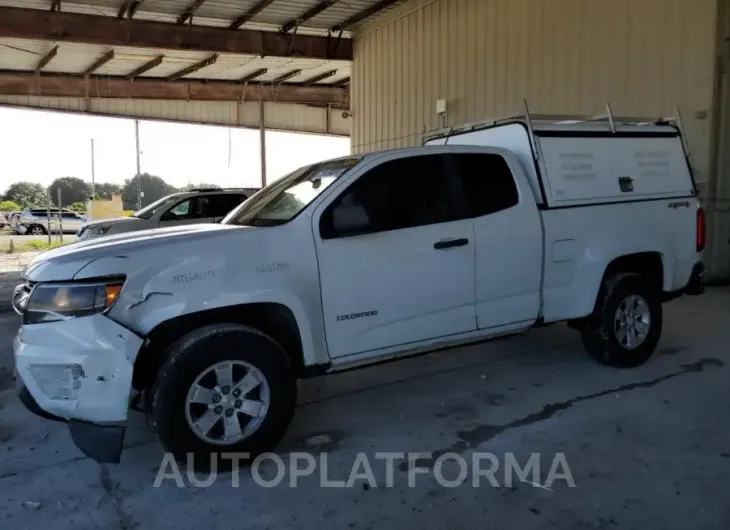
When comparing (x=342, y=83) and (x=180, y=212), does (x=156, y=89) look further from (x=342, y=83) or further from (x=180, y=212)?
(x=180, y=212)

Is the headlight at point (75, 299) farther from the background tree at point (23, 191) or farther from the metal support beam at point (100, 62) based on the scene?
the background tree at point (23, 191)

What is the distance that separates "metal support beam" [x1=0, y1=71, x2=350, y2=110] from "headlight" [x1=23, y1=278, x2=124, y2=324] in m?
16.1

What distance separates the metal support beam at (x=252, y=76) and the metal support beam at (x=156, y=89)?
228mm

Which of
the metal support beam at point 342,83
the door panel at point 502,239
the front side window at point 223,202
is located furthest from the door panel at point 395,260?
the metal support beam at point 342,83

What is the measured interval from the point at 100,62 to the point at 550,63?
1133 centimetres

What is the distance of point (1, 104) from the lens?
19.6m

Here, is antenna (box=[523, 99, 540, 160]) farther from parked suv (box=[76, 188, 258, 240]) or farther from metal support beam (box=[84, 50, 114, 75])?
metal support beam (box=[84, 50, 114, 75])

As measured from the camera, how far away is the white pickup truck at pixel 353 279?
3.39 meters

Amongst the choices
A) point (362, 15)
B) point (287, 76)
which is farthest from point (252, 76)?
point (362, 15)

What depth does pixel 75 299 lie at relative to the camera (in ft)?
11.1

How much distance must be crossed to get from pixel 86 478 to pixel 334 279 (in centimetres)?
183

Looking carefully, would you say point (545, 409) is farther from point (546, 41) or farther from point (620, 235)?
point (546, 41)

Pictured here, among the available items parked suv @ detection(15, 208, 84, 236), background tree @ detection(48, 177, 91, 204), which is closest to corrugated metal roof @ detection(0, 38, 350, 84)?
parked suv @ detection(15, 208, 84, 236)

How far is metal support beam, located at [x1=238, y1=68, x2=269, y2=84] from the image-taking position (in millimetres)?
18234
